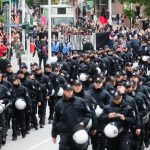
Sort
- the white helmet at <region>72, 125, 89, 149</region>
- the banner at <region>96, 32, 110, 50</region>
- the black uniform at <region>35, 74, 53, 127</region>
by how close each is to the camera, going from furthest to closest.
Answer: the banner at <region>96, 32, 110, 50</region>
the black uniform at <region>35, 74, 53, 127</region>
the white helmet at <region>72, 125, 89, 149</region>

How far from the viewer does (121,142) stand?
13539mm

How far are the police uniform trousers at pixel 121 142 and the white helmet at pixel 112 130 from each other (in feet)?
0.81

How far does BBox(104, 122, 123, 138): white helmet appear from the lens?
13.2 metres

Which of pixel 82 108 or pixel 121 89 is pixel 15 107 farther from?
pixel 82 108

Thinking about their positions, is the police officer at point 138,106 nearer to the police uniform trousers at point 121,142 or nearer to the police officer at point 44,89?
the police uniform trousers at point 121,142

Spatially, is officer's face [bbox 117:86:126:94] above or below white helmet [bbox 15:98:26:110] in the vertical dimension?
above

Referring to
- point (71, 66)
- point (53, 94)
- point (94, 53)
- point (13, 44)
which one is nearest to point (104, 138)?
point (53, 94)

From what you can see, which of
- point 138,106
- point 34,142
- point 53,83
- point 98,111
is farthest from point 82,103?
point 53,83

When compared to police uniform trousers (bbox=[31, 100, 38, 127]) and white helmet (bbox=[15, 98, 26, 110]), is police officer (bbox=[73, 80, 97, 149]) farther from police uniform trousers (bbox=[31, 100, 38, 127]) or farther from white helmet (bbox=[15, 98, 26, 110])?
police uniform trousers (bbox=[31, 100, 38, 127])

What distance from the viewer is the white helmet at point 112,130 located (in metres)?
13.2

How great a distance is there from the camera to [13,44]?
112ft

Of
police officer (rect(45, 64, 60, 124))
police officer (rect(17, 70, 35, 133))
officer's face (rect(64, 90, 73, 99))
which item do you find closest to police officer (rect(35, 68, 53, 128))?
police officer (rect(45, 64, 60, 124))

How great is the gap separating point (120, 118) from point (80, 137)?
1331 millimetres

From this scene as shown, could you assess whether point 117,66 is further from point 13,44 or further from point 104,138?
point 104,138
